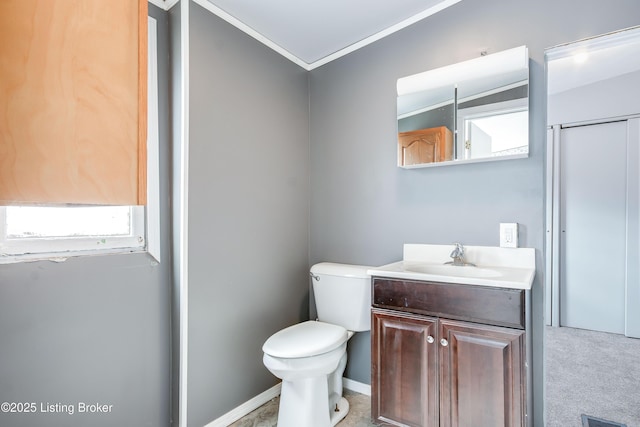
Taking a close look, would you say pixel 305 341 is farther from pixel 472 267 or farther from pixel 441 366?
pixel 472 267

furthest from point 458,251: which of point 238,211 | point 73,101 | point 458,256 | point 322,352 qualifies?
point 73,101

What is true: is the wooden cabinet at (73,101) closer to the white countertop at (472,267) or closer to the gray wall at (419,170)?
the white countertop at (472,267)

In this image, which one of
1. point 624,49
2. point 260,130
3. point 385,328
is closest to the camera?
point 624,49

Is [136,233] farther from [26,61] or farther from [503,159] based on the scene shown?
[503,159]

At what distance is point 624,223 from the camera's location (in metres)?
1.49

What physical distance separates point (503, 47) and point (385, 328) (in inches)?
60.8

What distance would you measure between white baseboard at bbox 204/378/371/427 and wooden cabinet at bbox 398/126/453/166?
4.78ft

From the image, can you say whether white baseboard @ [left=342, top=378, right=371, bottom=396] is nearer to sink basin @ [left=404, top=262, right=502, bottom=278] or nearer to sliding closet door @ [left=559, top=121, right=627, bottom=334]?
sink basin @ [left=404, top=262, right=502, bottom=278]

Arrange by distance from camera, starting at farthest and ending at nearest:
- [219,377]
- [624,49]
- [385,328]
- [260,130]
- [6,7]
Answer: [260,130] < [219,377] < [385,328] < [624,49] < [6,7]

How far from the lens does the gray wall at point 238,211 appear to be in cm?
161

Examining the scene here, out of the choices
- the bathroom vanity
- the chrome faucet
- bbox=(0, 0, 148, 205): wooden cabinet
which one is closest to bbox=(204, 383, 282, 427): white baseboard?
the bathroom vanity

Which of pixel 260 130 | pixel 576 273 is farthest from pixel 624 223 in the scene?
pixel 260 130

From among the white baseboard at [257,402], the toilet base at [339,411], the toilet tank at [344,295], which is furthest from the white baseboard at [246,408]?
the toilet tank at [344,295]

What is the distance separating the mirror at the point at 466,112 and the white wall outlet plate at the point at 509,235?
0.34 m
